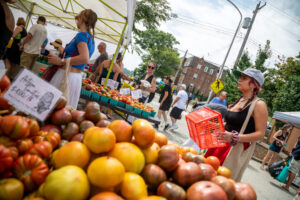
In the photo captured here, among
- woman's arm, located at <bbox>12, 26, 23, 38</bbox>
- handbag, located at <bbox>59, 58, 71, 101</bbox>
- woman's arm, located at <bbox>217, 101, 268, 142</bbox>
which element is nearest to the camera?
woman's arm, located at <bbox>217, 101, 268, 142</bbox>

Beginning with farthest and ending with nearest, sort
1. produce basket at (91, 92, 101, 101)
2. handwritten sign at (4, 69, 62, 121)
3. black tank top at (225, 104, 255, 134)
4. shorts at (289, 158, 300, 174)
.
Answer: shorts at (289, 158, 300, 174) → produce basket at (91, 92, 101, 101) → black tank top at (225, 104, 255, 134) → handwritten sign at (4, 69, 62, 121)

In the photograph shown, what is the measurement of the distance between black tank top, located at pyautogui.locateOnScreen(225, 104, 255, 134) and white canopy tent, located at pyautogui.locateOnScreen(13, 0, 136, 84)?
10.1ft

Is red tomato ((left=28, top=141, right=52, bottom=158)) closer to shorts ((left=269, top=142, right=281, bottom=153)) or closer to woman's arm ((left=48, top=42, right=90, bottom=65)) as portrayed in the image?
woman's arm ((left=48, top=42, right=90, bottom=65))

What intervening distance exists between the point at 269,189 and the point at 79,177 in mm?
6595

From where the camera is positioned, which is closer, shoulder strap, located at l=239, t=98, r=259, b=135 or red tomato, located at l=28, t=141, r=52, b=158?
red tomato, located at l=28, t=141, r=52, b=158

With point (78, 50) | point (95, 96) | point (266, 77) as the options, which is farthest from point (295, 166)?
point (266, 77)

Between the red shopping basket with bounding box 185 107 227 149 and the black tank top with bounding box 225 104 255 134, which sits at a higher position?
the black tank top with bounding box 225 104 255 134

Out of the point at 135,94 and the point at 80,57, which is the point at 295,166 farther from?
the point at 80,57

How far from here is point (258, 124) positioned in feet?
6.64

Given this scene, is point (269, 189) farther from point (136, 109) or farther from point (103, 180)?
point (103, 180)

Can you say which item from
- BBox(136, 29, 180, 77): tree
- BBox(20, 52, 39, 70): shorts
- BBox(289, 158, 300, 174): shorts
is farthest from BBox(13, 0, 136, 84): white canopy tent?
BBox(136, 29, 180, 77): tree

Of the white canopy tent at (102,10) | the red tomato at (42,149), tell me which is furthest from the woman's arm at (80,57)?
the white canopy tent at (102,10)

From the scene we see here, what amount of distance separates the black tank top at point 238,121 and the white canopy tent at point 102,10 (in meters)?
3.09

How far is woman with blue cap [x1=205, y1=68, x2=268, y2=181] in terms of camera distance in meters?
2.01
